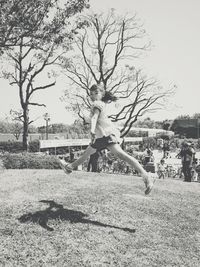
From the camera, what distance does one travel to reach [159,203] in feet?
20.0

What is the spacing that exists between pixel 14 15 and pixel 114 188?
7.84 meters

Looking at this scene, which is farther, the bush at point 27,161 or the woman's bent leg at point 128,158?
the bush at point 27,161

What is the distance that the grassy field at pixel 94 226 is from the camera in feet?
12.0

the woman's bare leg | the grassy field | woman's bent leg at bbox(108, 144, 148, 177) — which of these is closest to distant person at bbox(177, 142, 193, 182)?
the grassy field

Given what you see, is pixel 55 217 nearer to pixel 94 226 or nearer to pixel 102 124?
pixel 94 226

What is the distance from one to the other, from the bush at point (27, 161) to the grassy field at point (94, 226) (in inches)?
266

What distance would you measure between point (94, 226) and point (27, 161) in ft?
31.8

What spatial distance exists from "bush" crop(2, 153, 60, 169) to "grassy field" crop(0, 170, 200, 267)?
266 inches

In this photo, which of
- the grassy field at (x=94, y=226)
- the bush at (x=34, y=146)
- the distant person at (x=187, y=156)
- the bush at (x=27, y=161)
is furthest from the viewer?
the bush at (x=34, y=146)

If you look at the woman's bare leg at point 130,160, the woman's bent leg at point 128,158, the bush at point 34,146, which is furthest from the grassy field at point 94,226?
the bush at point 34,146

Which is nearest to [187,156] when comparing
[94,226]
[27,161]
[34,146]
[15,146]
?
[27,161]

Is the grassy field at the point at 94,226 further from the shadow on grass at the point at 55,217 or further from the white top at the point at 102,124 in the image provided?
the white top at the point at 102,124

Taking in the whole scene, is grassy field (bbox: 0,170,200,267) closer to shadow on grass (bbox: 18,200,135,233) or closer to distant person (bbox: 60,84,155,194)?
shadow on grass (bbox: 18,200,135,233)

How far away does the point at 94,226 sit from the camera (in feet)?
14.9
